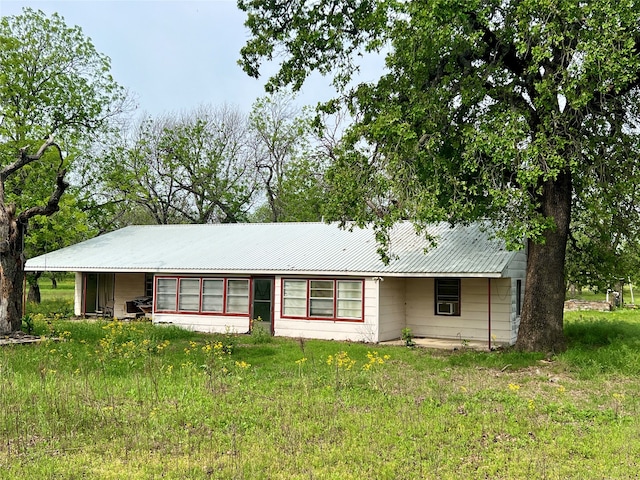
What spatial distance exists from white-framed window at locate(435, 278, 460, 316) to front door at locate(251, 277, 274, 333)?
5414mm

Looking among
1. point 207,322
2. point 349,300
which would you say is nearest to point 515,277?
point 349,300

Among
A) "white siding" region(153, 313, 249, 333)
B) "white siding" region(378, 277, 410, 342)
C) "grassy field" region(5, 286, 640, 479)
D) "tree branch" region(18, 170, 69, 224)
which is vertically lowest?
"grassy field" region(5, 286, 640, 479)

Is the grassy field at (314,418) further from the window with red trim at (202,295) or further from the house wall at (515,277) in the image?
the window with red trim at (202,295)

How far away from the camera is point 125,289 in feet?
78.8

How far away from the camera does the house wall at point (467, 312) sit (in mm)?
16781

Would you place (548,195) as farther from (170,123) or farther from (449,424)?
(170,123)

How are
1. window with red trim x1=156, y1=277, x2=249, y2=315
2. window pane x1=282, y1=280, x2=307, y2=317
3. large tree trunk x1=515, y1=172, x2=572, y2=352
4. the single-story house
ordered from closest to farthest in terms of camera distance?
1. large tree trunk x1=515, y1=172, x2=572, y2=352
2. the single-story house
3. window pane x1=282, y1=280, x2=307, y2=317
4. window with red trim x1=156, y1=277, x2=249, y2=315

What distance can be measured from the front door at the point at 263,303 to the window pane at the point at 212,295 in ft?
4.44

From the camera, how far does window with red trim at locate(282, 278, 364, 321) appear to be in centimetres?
1744

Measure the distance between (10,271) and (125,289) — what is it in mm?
8311

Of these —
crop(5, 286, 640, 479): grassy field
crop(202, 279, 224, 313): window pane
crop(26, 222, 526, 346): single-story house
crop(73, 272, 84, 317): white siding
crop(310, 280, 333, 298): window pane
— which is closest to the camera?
crop(5, 286, 640, 479): grassy field

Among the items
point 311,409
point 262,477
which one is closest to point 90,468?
point 262,477

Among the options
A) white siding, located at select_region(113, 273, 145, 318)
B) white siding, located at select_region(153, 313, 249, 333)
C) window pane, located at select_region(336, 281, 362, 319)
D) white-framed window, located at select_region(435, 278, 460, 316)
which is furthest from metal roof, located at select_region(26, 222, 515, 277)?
white siding, located at select_region(153, 313, 249, 333)

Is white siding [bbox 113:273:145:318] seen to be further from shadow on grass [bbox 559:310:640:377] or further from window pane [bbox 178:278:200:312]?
shadow on grass [bbox 559:310:640:377]
